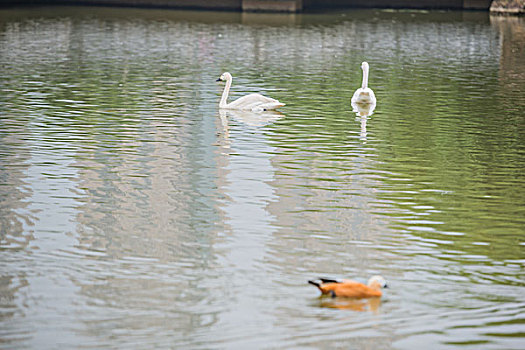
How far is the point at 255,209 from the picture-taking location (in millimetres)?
10844

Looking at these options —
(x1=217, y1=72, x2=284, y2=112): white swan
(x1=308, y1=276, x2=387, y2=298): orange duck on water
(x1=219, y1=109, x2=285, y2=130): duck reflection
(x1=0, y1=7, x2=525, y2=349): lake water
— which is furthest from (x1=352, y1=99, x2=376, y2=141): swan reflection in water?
(x1=308, y1=276, x2=387, y2=298): orange duck on water

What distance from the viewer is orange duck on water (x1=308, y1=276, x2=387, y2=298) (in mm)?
7730

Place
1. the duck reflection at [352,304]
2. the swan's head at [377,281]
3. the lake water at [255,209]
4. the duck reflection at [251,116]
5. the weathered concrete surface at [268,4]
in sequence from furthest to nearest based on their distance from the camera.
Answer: the weathered concrete surface at [268,4], the duck reflection at [251,116], the swan's head at [377,281], the duck reflection at [352,304], the lake water at [255,209]

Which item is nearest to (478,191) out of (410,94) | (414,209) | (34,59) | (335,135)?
(414,209)

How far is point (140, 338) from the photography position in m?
6.93

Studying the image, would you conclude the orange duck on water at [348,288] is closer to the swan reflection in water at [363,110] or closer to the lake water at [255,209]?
the lake water at [255,209]

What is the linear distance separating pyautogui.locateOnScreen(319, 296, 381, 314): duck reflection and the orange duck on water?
0.12 ft

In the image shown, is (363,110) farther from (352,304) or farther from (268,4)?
(268,4)

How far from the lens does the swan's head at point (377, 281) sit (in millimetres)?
7852

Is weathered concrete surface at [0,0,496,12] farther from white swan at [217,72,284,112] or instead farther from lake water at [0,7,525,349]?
white swan at [217,72,284,112]

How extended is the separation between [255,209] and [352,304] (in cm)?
331

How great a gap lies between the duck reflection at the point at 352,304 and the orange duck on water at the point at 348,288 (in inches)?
1.4

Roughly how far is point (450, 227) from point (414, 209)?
2.69ft

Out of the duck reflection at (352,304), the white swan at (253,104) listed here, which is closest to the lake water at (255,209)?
the duck reflection at (352,304)
